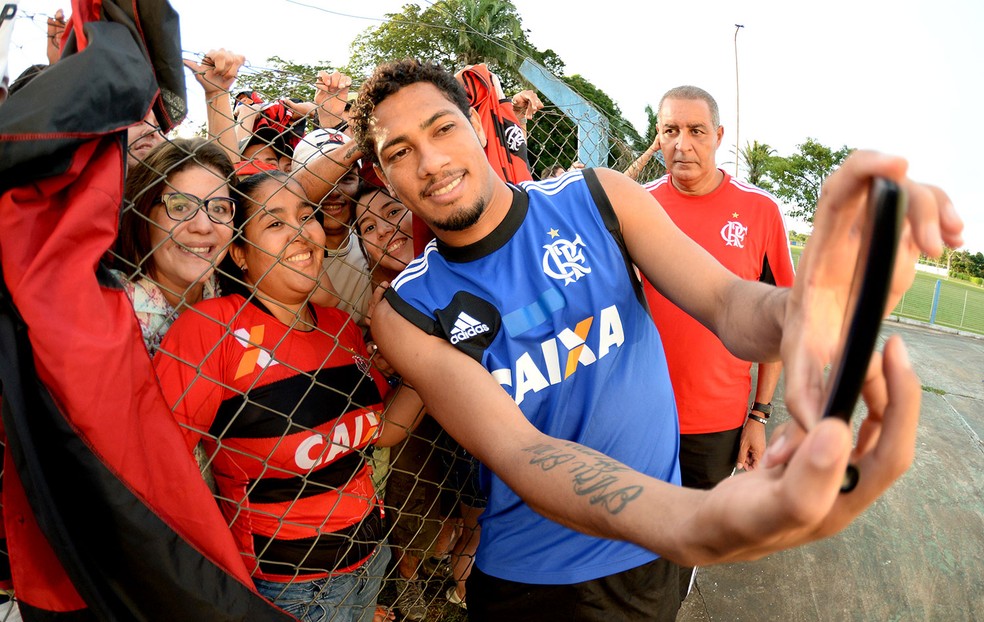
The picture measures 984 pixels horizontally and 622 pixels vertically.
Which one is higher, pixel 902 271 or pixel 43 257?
pixel 902 271

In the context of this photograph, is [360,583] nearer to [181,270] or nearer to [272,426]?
[272,426]

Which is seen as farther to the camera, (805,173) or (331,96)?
(805,173)

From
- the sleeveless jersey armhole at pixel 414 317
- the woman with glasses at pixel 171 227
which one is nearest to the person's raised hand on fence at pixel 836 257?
the sleeveless jersey armhole at pixel 414 317

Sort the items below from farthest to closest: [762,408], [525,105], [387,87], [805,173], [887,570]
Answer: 1. [805,173]
2. [525,105]
3. [887,570]
4. [762,408]
5. [387,87]

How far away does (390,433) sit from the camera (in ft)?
7.05

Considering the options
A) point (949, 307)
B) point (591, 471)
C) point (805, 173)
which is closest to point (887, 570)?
point (591, 471)

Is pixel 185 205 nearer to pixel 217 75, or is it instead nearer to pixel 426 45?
pixel 217 75

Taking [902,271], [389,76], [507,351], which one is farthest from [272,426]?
[902,271]

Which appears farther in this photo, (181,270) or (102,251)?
(181,270)

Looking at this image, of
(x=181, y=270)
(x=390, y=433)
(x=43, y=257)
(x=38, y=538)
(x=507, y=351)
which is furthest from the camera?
(x=390, y=433)

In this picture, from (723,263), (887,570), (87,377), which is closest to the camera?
(87,377)

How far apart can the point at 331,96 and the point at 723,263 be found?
1982 mm

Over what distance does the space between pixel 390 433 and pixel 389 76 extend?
1.23 meters

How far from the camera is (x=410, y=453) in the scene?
2881 millimetres
